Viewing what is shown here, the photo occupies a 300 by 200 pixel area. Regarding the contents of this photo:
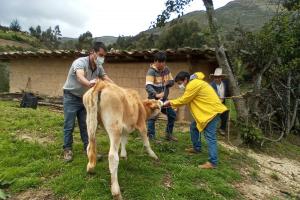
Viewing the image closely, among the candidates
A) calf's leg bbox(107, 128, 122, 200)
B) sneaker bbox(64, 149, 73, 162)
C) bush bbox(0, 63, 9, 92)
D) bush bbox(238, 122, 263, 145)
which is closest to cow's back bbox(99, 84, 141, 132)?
calf's leg bbox(107, 128, 122, 200)

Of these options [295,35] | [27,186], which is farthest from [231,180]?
[295,35]

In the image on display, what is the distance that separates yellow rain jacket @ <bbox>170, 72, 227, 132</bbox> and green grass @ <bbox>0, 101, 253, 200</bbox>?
0.90 metres

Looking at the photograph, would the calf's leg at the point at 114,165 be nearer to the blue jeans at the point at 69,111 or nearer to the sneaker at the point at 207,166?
the blue jeans at the point at 69,111

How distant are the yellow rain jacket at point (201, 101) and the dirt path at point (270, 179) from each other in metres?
1.28

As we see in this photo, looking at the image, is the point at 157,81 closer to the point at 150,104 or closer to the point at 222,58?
the point at 150,104

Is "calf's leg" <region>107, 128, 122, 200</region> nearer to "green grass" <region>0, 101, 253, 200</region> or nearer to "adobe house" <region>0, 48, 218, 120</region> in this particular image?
"green grass" <region>0, 101, 253, 200</region>

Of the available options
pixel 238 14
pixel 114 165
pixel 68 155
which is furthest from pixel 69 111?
pixel 238 14

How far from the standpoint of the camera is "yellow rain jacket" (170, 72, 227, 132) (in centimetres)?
653

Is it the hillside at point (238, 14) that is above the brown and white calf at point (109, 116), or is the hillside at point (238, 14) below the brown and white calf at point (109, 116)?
above

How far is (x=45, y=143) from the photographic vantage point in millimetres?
7668

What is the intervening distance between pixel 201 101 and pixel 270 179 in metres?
2.24

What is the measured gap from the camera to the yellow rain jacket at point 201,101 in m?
6.53

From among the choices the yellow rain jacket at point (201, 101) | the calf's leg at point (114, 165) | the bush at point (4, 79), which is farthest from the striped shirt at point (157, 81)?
the bush at point (4, 79)

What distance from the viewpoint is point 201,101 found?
6.64m
